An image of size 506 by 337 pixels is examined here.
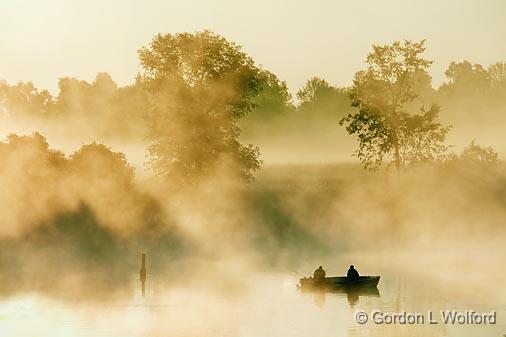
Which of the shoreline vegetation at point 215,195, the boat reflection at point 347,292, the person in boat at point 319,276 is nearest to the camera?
the boat reflection at point 347,292

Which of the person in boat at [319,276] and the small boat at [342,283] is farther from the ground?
the person in boat at [319,276]

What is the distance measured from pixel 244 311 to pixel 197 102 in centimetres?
5023

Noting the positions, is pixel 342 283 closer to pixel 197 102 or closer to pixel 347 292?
pixel 347 292

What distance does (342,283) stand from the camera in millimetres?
100500

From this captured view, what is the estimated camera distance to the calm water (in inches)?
3049

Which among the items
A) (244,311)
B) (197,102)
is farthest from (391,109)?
(244,311)

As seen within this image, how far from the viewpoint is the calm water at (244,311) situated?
254 ft

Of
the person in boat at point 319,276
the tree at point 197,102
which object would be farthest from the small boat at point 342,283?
the tree at point 197,102

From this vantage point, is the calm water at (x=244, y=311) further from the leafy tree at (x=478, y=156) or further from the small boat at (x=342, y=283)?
the leafy tree at (x=478, y=156)

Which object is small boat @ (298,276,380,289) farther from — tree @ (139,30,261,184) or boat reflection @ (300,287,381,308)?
tree @ (139,30,261,184)

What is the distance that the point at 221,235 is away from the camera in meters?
141

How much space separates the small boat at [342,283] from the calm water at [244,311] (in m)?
0.87

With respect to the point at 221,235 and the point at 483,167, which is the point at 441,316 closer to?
the point at 221,235

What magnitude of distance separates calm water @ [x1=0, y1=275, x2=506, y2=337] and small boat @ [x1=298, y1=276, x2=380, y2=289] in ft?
2.84
